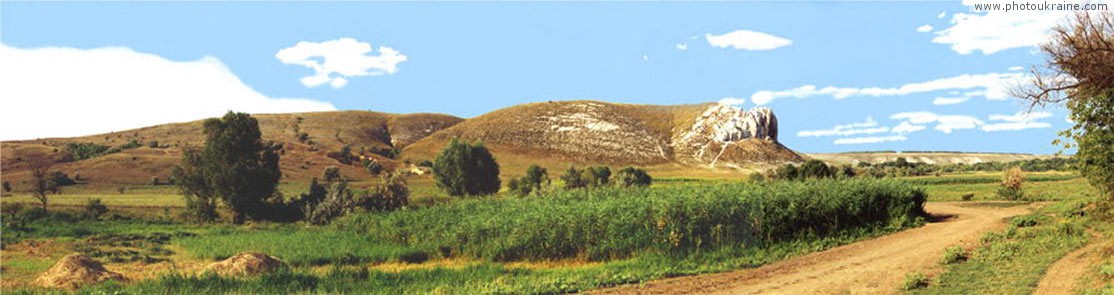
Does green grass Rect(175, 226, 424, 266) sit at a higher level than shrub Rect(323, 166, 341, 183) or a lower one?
lower

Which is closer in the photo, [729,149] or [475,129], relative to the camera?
[729,149]

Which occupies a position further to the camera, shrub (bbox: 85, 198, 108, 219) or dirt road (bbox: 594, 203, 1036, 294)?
shrub (bbox: 85, 198, 108, 219)

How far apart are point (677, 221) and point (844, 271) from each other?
5.21 meters

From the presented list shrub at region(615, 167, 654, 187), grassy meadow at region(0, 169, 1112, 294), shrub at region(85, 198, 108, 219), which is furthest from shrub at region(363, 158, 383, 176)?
grassy meadow at region(0, 169, 1112, 294)

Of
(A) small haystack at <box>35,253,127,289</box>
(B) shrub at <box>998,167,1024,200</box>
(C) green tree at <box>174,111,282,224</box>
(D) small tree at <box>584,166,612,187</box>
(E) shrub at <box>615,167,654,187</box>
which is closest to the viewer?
(A) small haystack at <box>35,253,127,289</box>

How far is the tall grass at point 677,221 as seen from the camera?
2172 centimetres

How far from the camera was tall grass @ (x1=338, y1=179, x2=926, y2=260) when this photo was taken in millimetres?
21719

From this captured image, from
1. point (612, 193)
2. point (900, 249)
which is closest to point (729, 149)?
point (612, 193)

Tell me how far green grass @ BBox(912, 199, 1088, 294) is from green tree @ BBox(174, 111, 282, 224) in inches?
1498

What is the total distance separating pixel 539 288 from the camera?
16.8 m

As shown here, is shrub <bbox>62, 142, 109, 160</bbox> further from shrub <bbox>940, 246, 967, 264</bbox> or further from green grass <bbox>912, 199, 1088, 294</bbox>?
green grass <bbox>912, 199, 1088, 294</bbox>

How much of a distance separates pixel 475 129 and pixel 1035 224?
94221mm

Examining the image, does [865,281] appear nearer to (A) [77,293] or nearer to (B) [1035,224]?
(B) [1035,224]

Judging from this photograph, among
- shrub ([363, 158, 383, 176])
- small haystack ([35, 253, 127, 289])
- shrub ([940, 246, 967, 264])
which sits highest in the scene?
shrub ([363, 158, 383, 176])
